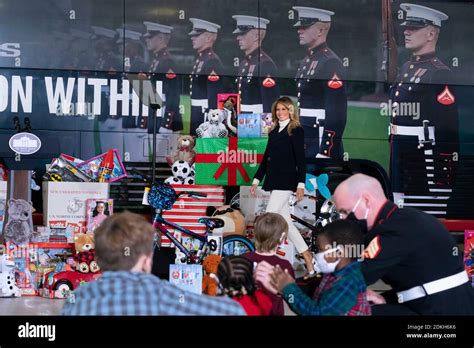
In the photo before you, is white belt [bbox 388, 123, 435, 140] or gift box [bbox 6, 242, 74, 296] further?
white belt [bbox 388, 123, 435, 140]

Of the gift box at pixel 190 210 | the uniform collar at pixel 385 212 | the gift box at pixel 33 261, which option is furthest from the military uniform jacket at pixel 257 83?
the uniform collar at pixel 385 212

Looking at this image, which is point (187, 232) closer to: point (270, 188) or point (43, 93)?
point (270, 188)

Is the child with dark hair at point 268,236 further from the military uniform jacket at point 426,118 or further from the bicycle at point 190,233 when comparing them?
the military uniform jacket at point 426,118

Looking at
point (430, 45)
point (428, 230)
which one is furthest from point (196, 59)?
point (428, 230)

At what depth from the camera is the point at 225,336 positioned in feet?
12.4

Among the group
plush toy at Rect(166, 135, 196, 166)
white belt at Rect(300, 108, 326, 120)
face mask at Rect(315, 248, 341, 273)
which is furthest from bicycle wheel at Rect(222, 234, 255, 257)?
face mask at Rect(315, 248, 341, 273)

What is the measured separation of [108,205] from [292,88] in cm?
174

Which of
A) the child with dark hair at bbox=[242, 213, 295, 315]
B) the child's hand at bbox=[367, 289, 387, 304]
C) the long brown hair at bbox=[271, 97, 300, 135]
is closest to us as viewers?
the child's hand at bbox=[367, 289, 387, 304]

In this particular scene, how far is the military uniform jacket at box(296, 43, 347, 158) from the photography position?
6.84 metres

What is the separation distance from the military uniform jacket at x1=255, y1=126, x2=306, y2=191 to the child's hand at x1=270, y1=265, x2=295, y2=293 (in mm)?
2795

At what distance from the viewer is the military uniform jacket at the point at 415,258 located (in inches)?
145

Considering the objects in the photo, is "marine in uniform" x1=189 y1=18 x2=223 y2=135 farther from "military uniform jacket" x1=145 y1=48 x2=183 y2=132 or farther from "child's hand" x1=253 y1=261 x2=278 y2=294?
"child's hand" x1=253 y1=261 x2=278 y2=294

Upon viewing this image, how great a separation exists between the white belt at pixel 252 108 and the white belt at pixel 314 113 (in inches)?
13.1

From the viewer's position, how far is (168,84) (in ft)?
22.1
